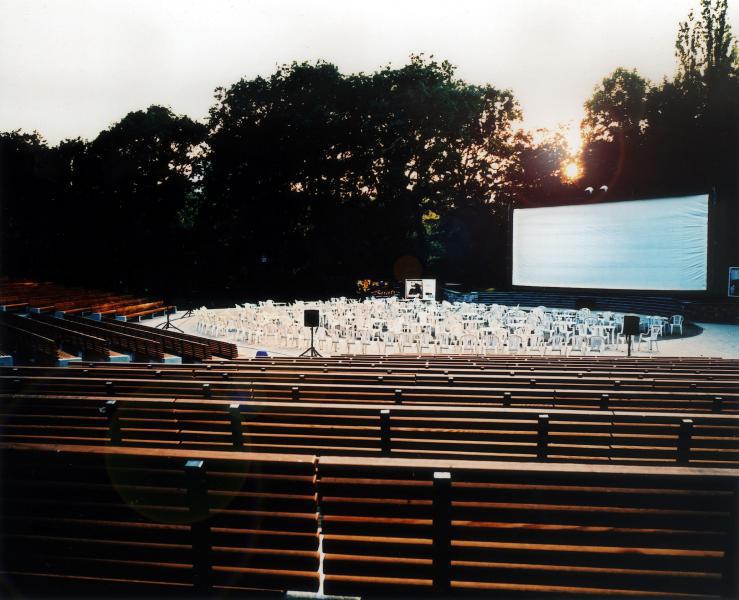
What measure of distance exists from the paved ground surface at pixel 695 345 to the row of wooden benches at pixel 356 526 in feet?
43.0

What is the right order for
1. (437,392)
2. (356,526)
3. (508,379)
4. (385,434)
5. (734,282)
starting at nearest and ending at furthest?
(356,526)
(385,434)
(437,392)
(508,379)
(734,282)

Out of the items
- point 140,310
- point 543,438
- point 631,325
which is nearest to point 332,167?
point 140,310

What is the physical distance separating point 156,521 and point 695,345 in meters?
19.4

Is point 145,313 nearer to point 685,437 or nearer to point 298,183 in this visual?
point 298,183

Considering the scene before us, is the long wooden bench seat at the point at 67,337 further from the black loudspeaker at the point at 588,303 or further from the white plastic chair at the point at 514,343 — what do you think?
the black loudspeaker at the point at 588,303

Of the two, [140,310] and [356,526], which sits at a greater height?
[356,526]

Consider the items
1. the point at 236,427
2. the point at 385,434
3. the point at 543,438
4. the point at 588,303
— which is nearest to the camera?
the point at 543,438

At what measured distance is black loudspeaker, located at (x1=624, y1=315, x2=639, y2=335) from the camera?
1086cm

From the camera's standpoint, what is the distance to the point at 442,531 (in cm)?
216

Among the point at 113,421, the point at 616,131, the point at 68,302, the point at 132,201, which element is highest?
the point at 616,131

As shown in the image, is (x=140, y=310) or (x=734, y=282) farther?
(x=140, y=310)

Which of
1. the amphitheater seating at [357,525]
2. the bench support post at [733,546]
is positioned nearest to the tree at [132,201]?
the amphitheater seating at [357,525]

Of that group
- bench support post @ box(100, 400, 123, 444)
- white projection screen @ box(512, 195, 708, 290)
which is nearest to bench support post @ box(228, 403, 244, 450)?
bench support post @ box(100, 400, 123, 444)

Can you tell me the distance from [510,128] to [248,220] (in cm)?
2232
